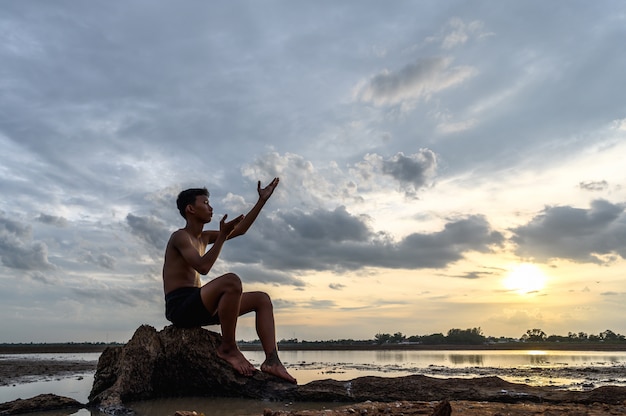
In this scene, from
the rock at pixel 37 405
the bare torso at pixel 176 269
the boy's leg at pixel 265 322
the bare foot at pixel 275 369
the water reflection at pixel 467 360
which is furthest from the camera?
the water reflection at pixel 467 360

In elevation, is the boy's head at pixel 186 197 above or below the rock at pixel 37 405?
above

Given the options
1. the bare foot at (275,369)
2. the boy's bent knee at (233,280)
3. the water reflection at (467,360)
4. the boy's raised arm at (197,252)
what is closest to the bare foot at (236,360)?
the bare foot at (275,369)

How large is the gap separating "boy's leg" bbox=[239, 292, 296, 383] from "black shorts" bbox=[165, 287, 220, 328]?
1.34 ft

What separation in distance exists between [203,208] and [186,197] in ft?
0.95

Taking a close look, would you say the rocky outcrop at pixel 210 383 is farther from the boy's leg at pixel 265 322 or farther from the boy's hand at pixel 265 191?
the boy's hand at pixel 265 191

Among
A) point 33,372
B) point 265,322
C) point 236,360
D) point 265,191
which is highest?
point 265,191

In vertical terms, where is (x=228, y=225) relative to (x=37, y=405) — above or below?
above

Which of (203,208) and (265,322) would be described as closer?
(265,322)

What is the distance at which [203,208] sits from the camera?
19.4 feet

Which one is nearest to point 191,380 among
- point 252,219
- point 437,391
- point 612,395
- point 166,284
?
point 166,284

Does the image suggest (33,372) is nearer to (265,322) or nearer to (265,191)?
(265,322)

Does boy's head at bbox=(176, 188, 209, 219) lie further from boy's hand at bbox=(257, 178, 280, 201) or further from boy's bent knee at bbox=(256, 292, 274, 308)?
boy's bent knee at bbox=(256, 292, 274, 308)

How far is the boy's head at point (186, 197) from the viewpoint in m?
5.95

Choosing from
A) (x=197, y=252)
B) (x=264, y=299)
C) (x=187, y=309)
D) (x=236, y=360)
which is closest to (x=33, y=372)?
(x=187, y=309)
